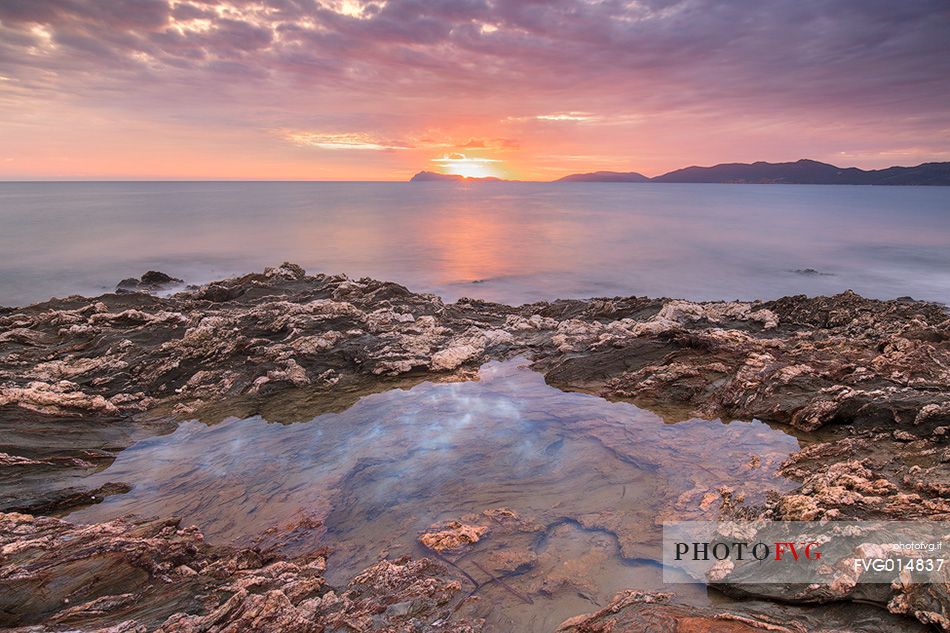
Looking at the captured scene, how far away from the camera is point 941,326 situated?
33.5ft

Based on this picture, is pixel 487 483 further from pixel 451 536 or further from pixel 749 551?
pixel 749 551

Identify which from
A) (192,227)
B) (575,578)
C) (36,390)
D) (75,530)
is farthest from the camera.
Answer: (192,227)

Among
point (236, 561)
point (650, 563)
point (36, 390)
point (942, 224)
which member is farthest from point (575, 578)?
point (942, 224)

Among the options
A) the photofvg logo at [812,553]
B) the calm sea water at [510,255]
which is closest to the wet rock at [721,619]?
the photofvg logo at [812,553]

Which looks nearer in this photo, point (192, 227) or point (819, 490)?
point (819, 490)

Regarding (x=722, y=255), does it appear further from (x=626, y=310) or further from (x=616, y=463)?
Result: (x=616, y=463)

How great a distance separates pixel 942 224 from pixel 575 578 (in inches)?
2899

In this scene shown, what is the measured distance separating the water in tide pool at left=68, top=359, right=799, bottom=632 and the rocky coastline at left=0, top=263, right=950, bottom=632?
35 centimetres

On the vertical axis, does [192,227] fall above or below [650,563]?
above

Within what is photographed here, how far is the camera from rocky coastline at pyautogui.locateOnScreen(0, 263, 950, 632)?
4.51 meters

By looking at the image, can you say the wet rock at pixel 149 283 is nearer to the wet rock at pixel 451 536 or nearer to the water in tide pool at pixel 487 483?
the water in tide pool at pixel 487 483

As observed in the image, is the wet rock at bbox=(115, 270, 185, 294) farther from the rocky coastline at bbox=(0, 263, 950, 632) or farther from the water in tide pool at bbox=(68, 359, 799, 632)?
the water in tide pool at bbox=(68, 359, 799, 632)

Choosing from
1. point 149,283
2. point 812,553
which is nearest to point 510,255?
point 149,283

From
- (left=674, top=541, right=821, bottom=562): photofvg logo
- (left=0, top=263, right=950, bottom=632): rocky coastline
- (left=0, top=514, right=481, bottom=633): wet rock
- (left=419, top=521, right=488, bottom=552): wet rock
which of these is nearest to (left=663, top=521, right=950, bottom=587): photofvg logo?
(left=674, top=541, right=821, bottom=562): photofvg logo
